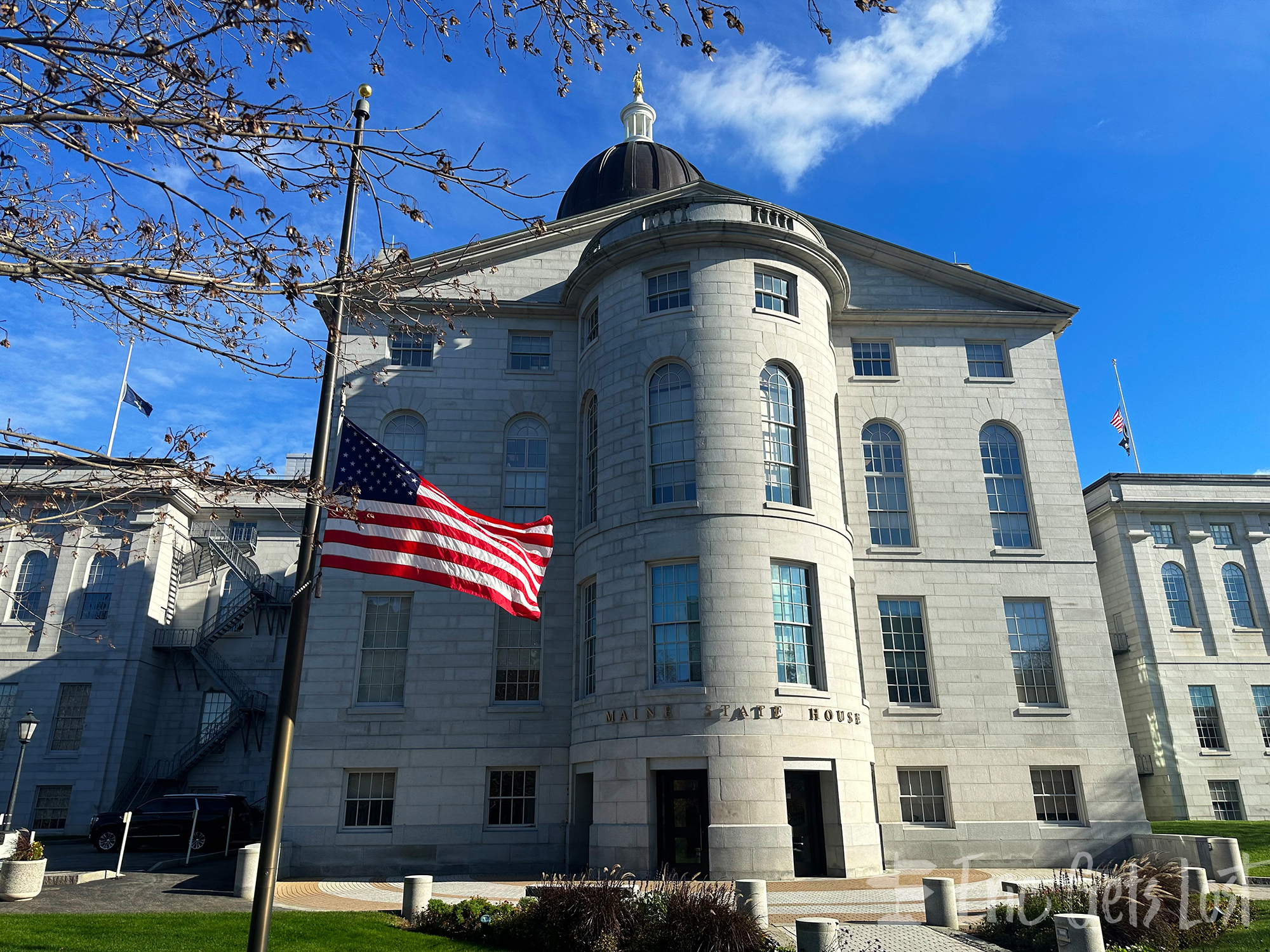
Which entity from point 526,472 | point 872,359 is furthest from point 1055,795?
point 526,472

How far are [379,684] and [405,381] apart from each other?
30.7 ft

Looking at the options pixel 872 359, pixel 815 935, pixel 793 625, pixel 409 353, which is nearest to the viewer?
pixel 815 935

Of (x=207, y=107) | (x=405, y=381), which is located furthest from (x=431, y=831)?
(x=207, y=107)

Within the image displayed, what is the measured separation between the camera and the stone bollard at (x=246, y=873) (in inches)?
679

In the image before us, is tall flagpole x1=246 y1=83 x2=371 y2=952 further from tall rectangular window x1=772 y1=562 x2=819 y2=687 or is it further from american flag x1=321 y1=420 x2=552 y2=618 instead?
tall rectangular window x1=772 y1=562 x2=819 y2=687

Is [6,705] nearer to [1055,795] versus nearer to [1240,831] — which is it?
[1055,795]

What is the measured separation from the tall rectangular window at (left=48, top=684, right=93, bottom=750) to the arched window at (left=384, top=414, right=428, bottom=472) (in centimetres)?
2012

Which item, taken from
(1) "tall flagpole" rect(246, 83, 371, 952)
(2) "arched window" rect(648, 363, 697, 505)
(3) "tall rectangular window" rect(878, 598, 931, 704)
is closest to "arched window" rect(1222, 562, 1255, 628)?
(3) "tall rectangular window" rect(878, 598, 931, 704)

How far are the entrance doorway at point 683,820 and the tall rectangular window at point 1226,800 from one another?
27.9m

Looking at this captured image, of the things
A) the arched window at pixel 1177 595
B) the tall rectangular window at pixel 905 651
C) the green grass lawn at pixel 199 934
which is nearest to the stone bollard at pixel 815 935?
the green grass lawn at pixel 199 934

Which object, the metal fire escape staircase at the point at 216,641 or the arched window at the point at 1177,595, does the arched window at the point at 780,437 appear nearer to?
the arched window at the point at 1177,595

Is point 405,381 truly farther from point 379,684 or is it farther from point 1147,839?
point 1147,839

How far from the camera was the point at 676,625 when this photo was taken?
20812mm

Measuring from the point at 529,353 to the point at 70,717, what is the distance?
82.9ft
